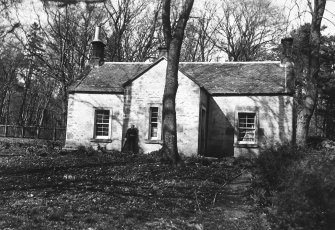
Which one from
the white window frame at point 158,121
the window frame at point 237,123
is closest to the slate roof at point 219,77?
the window frame at point 237,123

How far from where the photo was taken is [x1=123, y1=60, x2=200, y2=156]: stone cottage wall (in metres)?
21.8

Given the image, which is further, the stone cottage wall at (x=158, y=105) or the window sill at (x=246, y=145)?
the window sill at (x=246, y=145)

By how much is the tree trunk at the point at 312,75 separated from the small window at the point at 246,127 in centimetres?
634

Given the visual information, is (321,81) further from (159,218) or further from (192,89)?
(159,218)

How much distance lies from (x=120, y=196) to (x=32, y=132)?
81.0ft

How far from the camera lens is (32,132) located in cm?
3284

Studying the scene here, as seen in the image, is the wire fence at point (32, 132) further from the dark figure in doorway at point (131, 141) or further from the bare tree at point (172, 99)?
the bare tree at point (172, 99)

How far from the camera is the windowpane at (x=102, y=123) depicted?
24125mm

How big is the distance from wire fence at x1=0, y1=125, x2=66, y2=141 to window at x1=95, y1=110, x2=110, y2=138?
8.88 meters

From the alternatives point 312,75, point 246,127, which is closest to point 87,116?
point 246,127

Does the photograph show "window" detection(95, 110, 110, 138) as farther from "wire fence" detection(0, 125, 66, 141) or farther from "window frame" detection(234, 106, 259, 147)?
"wire fence" detection(0, 125, 66, 141)

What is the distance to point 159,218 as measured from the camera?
8656 millimetres

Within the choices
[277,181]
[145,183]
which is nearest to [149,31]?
[145,183]

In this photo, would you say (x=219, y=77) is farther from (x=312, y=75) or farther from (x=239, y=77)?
(x=312, y=75)
